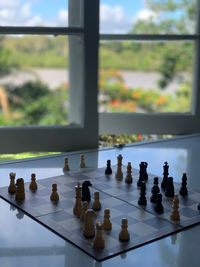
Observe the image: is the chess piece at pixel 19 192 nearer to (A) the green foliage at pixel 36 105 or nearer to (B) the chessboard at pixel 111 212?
(B) the chessboard at pixel 111 212

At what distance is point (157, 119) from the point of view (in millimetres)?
A: 3455

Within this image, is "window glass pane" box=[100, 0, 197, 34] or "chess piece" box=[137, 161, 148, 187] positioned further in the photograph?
"window glass pane" box=[100, 0, 197, 34]

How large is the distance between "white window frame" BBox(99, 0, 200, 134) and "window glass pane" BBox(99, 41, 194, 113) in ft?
6.36

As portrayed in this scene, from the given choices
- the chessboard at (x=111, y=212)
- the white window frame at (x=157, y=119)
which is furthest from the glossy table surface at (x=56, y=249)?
the white window frame at (x=157, y=119)

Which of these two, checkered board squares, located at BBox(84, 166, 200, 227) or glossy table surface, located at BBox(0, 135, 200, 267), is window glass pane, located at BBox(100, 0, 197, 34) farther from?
glossy table surface, located at BBox(0, 135, 200, 267)

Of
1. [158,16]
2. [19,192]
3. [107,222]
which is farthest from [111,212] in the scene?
[158,16]

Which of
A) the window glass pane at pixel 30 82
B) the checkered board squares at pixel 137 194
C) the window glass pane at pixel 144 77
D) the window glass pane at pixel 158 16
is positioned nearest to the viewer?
the checkered board squares at pixel 137 194

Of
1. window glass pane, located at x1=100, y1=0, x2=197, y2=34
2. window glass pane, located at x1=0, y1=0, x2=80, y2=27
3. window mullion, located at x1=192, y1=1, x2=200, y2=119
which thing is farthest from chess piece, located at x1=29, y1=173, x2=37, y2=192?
window glass pane, located at x1=0, y1=0, x2=80, y2=27

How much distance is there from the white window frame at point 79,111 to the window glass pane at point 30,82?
2341mm

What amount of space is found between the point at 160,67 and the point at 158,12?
2.62 feet

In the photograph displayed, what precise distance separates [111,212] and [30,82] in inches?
154

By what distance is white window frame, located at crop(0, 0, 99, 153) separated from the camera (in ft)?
9.37

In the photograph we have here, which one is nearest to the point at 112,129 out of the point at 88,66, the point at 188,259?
the point at 88,66

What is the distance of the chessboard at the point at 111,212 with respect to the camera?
4.70 feet
